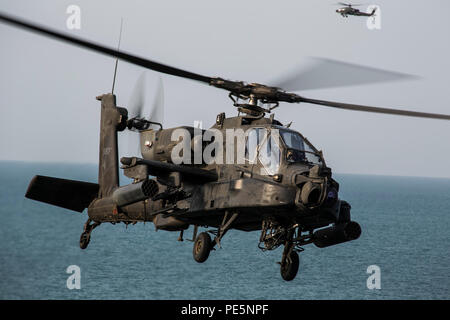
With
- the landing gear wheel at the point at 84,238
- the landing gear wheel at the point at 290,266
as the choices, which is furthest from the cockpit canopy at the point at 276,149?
the landing gear wheel at the point at 84,238

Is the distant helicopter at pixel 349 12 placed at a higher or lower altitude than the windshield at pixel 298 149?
higher

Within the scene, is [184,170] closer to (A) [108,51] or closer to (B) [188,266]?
(A) [108,51]

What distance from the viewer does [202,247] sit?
18922mm

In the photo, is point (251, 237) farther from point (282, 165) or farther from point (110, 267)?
point (282, 165)

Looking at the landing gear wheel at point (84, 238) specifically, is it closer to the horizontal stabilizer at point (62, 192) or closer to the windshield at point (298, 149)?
the horizontal stabilizer at point (62, 192)

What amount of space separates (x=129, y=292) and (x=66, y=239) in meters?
31.0

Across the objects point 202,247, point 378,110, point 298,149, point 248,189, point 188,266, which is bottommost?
point 202,247

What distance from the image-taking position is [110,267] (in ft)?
426

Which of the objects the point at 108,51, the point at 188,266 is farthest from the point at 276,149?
the point at 188,266

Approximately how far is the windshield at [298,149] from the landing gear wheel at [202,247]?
3.95 meters

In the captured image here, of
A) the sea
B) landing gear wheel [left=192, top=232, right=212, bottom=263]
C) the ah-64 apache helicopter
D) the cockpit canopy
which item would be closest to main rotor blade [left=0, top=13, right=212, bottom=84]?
the ah-64 apache helicopter

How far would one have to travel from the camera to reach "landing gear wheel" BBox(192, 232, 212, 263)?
18.9 metres

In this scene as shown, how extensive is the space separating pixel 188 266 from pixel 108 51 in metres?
121

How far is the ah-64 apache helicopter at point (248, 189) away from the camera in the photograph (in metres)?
16.7
